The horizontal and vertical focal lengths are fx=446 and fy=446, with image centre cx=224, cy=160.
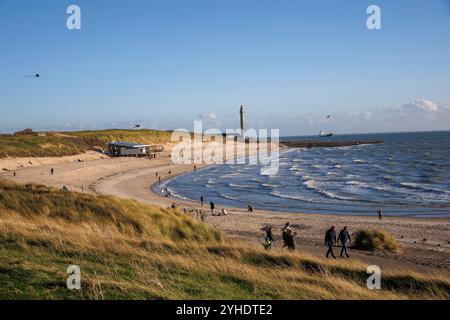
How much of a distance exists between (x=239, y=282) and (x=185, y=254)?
9.57 ft

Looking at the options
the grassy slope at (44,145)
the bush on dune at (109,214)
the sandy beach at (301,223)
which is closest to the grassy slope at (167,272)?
the bush on dune at (109,214)

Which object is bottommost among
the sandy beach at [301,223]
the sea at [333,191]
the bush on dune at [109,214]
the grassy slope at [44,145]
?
the sea at [333,191]

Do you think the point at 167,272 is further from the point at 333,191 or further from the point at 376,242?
the point at 333,191

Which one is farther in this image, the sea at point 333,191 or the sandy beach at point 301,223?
the sea at point 333,191

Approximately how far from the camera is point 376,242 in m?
19.1

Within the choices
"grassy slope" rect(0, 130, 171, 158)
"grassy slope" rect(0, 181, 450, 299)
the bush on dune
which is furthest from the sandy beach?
"grassy slope" rect(0, 130, 171, 158)

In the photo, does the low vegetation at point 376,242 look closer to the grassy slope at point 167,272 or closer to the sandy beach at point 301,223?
the sandy beach at point 301,223

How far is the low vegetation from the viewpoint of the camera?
18984 mm

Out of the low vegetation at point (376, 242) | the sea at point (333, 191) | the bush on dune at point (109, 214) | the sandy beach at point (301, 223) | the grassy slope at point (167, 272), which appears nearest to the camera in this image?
the grassy slope at point (167, 272)

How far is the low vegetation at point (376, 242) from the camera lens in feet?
62.3

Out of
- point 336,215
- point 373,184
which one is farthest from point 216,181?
point 336,215

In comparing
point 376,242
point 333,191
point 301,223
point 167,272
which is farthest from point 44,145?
point 167,272

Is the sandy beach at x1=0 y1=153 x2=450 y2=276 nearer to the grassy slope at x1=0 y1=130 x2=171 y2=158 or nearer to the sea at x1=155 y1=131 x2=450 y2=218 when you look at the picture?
the sea at x1=155 y1=131 x2=450 y2=218

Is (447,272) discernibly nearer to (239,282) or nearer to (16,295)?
(239,282)
